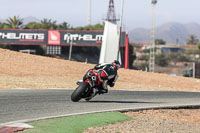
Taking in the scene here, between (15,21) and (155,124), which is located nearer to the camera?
(155,124)

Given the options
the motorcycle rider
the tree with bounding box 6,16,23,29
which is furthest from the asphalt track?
the tree with bounding box 6,16,23,29

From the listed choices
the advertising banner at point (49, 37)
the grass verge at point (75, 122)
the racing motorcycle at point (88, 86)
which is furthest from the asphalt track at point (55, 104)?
the advertising banner at point (49, 37)

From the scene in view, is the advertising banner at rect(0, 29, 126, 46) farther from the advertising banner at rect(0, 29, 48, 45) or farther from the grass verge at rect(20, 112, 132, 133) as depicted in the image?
the grass verge at rect(20, 112, 132, 133)

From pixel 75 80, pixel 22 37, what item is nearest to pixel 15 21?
pixel 22 37

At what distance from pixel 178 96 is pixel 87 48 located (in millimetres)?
64722

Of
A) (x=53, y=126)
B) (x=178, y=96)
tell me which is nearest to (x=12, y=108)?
(x=53, y=126)

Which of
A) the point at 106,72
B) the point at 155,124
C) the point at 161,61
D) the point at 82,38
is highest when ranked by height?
the point at 82,38

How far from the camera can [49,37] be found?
194 ft

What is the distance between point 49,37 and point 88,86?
156 ft

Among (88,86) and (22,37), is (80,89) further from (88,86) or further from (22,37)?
(22,37)

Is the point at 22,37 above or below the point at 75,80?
above

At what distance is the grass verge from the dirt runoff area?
398mm

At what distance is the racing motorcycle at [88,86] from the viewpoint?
12219mm

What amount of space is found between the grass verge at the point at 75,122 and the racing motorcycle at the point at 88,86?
1.55 meters
